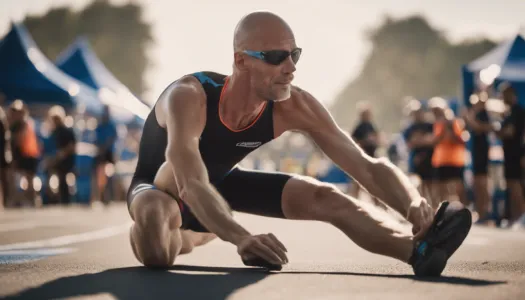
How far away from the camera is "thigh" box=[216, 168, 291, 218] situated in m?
5.46

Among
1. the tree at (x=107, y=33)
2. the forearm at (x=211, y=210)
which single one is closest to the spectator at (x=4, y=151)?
the forearm at (x=211, y=210)

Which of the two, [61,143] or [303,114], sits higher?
[303,114]

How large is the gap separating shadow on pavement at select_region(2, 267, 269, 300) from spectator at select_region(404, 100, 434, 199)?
9691 mm

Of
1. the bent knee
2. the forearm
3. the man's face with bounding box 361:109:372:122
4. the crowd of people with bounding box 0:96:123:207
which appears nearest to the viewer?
the forearm

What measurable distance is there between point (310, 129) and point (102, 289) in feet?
6.29

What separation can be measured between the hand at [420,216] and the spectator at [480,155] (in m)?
8.07

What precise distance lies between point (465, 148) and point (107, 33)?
4868 cm

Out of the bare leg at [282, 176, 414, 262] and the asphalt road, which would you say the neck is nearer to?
the bare leg at [282, 176, 414, 262]

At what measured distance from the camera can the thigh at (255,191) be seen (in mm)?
5461

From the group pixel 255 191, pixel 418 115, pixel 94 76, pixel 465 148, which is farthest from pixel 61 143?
pixel 255 191

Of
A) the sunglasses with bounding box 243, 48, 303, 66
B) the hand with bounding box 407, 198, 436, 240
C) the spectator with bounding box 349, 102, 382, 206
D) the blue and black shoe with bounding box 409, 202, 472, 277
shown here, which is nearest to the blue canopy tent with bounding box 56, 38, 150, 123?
the spectator with bounding box 349, 102, 382, 206

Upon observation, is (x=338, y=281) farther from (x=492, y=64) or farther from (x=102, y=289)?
(x=492, y=64)

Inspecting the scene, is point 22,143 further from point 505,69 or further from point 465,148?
point 505,69

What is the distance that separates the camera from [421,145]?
14336mm
